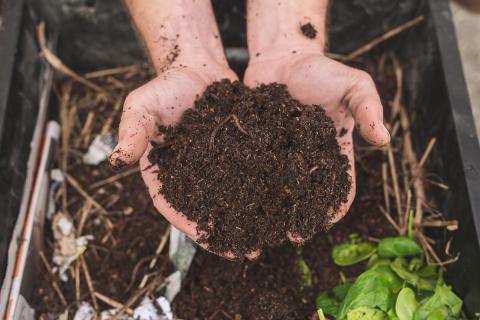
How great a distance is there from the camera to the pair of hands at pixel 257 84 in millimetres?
1431

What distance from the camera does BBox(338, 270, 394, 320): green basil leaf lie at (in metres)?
1.52

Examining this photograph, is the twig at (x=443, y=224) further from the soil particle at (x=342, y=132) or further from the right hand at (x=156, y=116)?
the right hand at (x=156, y=116)

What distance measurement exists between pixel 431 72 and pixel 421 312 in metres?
0.96

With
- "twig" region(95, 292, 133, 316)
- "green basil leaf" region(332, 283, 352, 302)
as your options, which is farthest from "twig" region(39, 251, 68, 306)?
"green basil leaf" region(332, 283, 352, 302)

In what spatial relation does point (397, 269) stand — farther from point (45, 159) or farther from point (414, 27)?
point (45, 159)

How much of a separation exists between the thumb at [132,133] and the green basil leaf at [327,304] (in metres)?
0.73

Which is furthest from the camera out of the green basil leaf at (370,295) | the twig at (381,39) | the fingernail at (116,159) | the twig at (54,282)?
the twig at (381,39)

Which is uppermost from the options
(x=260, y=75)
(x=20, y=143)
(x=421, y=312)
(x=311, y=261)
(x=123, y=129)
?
(x=123, y=129)

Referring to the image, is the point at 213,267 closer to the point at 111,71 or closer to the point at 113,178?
the point at 113,178

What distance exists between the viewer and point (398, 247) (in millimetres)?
1728

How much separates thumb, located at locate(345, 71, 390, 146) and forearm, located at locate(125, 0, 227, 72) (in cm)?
55

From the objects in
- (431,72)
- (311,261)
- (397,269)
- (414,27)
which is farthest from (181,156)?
(414,27)

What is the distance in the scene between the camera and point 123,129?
1419 mm

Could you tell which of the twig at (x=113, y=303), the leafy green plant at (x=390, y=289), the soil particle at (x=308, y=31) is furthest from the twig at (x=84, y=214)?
the soil particle at (x=308, y=31)
